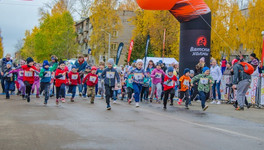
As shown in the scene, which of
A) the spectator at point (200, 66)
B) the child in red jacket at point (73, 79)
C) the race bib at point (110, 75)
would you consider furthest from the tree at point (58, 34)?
the race bib at point (110, 75)

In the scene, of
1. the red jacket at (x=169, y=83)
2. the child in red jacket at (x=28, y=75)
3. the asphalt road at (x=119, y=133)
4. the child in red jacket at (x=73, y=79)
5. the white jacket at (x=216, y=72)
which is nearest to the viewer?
the asphalt road at (x=119, y=133)

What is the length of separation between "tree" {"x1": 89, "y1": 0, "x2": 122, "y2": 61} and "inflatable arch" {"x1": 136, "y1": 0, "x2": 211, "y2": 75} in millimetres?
37836

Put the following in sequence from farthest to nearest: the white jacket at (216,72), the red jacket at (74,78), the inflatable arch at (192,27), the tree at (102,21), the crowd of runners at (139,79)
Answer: the tree at (102,21) → the inflatable arch at (192,27) → the white jacket at (216,72) → the red jacket at (74,78) → the crowd of runners at (139,79)

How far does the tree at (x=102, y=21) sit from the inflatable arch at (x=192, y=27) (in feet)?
124

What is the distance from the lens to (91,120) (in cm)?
1048

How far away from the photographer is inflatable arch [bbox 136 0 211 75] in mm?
19594

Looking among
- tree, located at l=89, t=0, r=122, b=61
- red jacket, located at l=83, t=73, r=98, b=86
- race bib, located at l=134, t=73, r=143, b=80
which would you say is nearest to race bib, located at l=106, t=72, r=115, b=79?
race bib, located at l=134, t=73, r=143, b=80

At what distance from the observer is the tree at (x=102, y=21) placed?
58.3 metres

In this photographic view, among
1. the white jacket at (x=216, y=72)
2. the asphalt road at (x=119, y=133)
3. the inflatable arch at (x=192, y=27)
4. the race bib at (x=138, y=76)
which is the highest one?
the inflatable arch at (x=192, y=27)

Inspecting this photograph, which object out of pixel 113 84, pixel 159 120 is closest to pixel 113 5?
pixel 113 84

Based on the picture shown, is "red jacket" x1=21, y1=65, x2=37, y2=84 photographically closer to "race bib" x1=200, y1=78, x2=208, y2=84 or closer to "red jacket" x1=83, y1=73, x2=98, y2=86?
"red jacket" x1=83, y1=73, x2=98, y2=86

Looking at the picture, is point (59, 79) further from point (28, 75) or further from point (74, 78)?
point (74, 78)

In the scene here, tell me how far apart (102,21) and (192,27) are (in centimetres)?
3967

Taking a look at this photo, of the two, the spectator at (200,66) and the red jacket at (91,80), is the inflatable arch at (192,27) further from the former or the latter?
the red jacket at (91,80)
